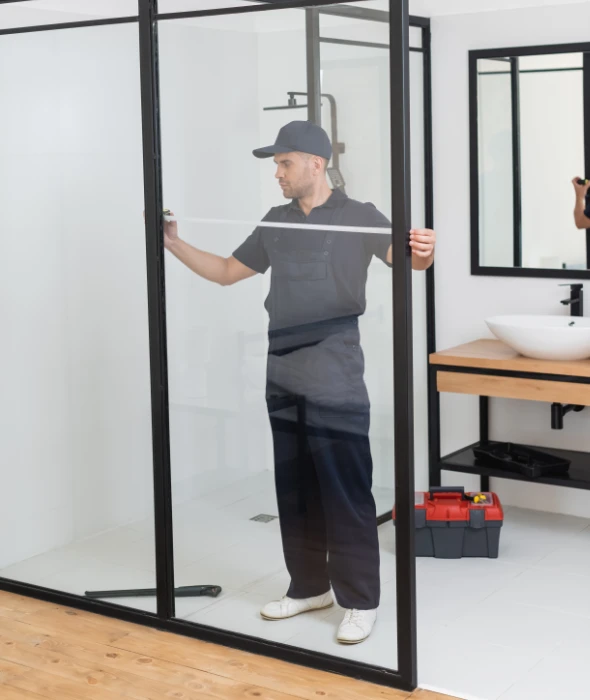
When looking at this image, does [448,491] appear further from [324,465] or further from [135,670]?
[135,670]

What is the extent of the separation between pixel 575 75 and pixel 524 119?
0.89ft

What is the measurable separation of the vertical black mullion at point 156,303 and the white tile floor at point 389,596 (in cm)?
5

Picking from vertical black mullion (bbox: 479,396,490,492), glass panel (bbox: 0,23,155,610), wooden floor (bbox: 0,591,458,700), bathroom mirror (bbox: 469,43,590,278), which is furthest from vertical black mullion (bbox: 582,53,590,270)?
wooden floor (bbox: 0,591,458,700)

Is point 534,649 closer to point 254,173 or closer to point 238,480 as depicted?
point 238,480

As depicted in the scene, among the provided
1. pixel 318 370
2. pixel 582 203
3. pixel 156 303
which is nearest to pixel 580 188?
pixel 582 203

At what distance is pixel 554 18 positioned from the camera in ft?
14.7

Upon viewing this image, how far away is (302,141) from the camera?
3152 millimetres

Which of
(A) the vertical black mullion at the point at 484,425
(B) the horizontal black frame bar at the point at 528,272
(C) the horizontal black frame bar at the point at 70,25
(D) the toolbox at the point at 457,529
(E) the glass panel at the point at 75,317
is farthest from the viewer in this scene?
(A) the vertical black mullion at the point at 484,425

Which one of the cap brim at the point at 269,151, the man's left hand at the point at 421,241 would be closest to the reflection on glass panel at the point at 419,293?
the cap brim at the point at 269,151

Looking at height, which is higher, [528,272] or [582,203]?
[582,203]

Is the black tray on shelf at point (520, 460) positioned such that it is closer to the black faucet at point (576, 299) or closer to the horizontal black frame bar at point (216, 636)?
the black faucet at point (576, 299)

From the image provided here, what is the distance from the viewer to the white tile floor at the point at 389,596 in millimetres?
3229

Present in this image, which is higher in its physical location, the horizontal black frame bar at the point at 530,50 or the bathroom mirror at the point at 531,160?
the horizontal black frame bar at the point at 530,50

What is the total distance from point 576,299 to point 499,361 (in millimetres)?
526
